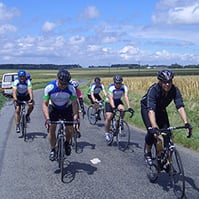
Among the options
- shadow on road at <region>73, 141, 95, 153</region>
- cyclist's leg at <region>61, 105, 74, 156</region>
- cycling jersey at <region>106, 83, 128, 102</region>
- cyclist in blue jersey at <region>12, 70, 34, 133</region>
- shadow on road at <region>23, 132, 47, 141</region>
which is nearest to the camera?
cyclist's leg at <region>61, 105, 74, 156</region>

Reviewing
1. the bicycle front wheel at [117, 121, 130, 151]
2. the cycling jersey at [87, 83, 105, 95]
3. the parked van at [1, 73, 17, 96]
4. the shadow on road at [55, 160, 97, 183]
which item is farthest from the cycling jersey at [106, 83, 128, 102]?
the parked van at [1, 73, 17, 96]

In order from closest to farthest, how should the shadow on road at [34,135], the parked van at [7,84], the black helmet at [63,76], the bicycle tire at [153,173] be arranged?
the bicycle tire at [153,173] → the black helmet at [63,76] → the shadow on road at [34,135] → the parked van at [7,84]

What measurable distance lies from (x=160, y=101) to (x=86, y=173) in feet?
6.87

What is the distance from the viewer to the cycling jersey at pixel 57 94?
7430 millimetres

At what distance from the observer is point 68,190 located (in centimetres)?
637

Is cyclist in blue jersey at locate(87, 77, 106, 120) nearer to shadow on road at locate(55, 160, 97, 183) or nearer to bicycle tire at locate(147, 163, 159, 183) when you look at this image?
shadow on road at locate(55, 160, 97, 183)

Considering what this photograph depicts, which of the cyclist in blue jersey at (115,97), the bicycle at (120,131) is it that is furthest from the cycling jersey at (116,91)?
the bicycle at (120,131)

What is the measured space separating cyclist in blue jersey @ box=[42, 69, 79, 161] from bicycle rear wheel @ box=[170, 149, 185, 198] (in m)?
2.18

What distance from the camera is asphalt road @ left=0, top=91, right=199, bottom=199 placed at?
6.22 m

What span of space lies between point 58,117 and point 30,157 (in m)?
1.74

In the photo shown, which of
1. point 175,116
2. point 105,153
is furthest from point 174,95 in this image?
point 175,116

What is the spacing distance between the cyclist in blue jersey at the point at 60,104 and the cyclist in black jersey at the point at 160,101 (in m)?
1.49

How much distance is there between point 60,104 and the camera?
7.61 metres

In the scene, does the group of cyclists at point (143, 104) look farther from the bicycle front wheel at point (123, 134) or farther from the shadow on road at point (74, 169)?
the bicycle front wheel at point (123, 134)
